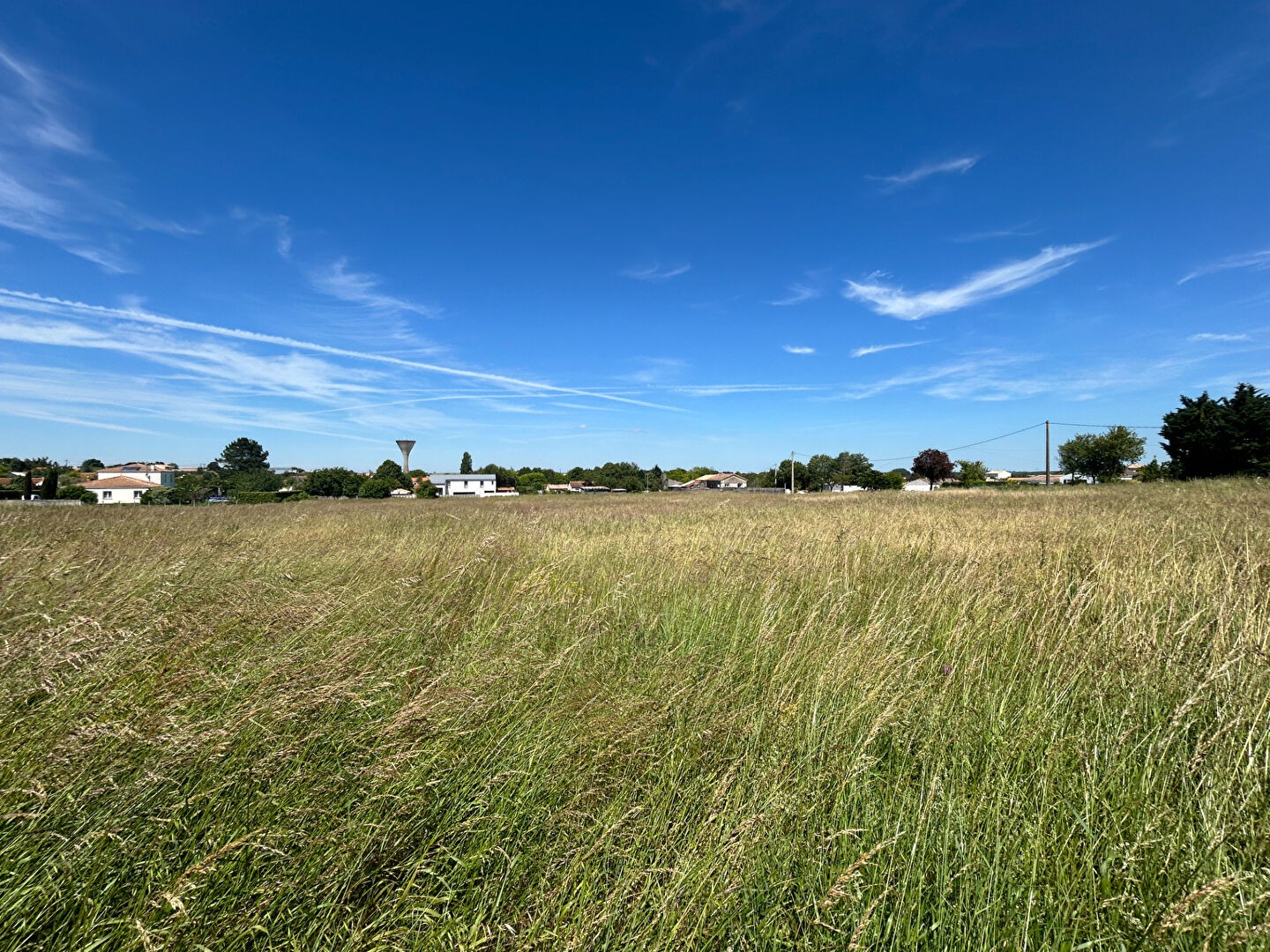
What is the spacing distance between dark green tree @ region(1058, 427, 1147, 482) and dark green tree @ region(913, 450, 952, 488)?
13618 millimetres

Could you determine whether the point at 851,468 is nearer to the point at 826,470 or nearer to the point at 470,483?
the point at 826,470

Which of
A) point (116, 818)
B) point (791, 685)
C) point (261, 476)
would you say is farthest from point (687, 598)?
point (261, 476)

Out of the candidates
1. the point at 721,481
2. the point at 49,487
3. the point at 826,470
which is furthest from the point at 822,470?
the point at 49,487

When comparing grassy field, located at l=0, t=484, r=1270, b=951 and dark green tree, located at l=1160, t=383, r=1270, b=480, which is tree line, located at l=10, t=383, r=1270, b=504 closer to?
dark green tree, located at l=1160, t=383, r=1270, b=480

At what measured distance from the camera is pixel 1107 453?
58.9 metres

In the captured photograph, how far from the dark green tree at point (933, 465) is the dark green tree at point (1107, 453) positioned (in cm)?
1362

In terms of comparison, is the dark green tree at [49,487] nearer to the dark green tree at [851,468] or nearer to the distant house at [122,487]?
the distant house at [122,487]

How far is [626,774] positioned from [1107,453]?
77.1 m

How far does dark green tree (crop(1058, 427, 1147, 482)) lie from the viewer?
57281mm

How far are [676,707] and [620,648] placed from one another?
97 centimetres

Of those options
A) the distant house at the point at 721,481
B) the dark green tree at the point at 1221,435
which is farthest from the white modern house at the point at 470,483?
the dark green tree at the point at 1221,435

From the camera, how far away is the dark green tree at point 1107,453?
5728 cm

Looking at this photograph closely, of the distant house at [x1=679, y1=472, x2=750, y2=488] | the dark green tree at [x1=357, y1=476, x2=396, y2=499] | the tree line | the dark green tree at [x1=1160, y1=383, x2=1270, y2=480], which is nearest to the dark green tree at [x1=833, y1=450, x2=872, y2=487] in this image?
the tree line

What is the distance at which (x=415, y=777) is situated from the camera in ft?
6.64
